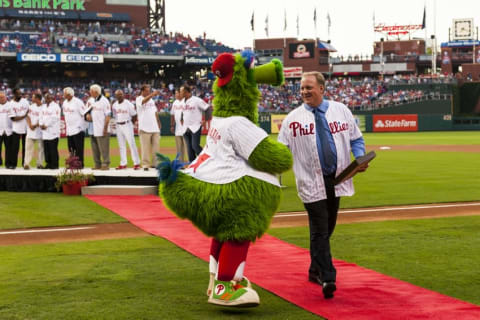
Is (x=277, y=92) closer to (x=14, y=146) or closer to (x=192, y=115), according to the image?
(x=14, y=146)

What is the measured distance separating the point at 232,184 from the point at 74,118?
11.0 metres

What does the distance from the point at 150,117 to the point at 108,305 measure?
997 centimetres

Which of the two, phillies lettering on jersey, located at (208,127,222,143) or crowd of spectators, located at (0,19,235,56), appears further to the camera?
crowd of spectators, located at (0,19,235,56)

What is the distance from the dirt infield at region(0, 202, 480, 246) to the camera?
8352mm

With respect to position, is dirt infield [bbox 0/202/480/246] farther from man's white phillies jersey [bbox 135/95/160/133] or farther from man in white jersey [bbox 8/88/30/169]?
man in white jersey [bbox 8/88/30/169]

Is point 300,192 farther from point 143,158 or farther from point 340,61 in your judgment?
point 340,61

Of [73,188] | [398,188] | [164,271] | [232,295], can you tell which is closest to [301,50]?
[398,188]

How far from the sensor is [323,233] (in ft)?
18.5

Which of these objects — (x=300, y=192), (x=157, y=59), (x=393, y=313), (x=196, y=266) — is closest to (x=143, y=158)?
(x=196, y=266)

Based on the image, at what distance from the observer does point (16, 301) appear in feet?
17.3

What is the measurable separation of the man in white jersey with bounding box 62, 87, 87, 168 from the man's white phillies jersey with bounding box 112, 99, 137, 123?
0.74 metres

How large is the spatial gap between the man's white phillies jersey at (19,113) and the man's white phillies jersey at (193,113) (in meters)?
4.59

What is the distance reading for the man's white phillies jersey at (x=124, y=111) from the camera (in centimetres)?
1501

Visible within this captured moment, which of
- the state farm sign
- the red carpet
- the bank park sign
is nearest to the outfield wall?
the state farm sign
